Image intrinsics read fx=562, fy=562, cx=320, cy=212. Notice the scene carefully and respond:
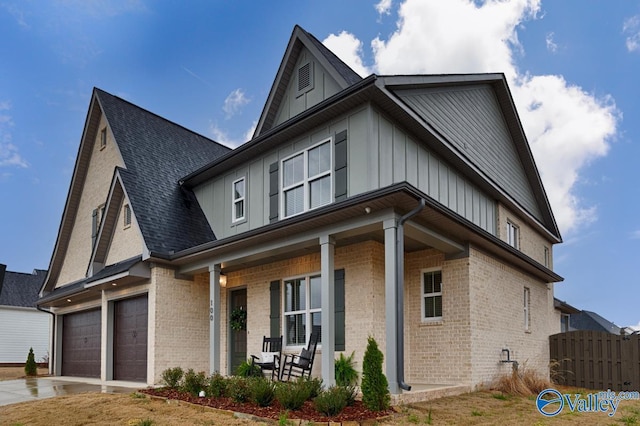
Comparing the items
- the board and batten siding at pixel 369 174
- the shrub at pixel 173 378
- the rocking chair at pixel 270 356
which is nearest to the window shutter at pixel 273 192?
the board and batten siding at pixel 369 174

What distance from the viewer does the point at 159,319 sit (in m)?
14.2

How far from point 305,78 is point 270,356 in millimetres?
6915

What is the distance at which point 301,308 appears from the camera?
1295cm

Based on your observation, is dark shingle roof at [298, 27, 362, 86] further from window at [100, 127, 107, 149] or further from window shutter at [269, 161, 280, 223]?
window at [100, 127, 107, 149]

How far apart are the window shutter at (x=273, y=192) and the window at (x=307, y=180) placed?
264mm

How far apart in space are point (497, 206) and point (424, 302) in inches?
191

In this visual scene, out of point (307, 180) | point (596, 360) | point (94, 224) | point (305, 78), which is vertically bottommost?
point (596, 360)

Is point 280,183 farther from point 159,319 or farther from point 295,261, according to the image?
point 159,319

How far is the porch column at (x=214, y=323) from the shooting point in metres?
13.1

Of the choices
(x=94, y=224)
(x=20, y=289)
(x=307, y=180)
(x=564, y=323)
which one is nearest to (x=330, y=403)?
(x=307, y=180)

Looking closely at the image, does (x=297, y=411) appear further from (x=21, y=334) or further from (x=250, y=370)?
(x=21, y=334)

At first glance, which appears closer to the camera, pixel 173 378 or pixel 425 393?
pixel 425 393

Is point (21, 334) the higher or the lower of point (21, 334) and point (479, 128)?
the lower

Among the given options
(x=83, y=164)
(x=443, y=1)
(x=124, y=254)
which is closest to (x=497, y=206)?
(x=443, y=1)
